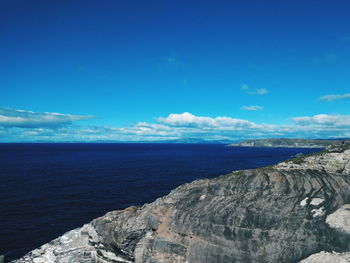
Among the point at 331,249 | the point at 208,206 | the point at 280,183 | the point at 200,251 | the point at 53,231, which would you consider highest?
the point at 280,183

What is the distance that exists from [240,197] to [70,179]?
229 feet

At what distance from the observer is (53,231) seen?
38.2 meters

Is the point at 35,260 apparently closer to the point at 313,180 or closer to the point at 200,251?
the point at 200,251

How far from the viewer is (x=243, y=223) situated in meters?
22.3

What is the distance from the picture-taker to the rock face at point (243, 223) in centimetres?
2073

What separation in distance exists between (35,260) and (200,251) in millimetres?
20623

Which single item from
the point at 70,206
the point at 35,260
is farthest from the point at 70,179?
the point at 35,260

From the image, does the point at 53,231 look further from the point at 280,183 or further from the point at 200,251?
the point at 280,183

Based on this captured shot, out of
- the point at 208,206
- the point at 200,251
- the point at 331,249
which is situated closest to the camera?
the point at 331,249

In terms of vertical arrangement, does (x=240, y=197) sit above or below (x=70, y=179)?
above

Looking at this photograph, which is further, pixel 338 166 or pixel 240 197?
pixel 338 166

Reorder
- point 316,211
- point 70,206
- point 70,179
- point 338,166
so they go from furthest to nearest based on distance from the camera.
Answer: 1. point 70,179
2. point 70,206
3. point 338,166
4. point 316,211

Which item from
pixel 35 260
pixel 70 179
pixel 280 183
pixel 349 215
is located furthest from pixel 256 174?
pixel 70 179

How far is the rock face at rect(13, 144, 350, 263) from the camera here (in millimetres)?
20734
